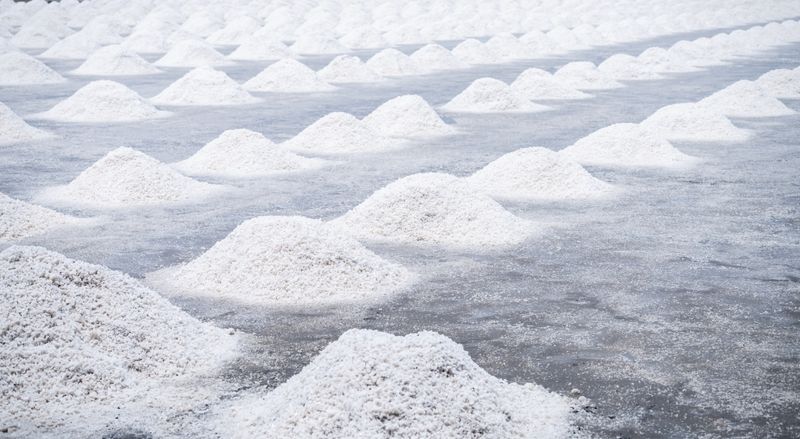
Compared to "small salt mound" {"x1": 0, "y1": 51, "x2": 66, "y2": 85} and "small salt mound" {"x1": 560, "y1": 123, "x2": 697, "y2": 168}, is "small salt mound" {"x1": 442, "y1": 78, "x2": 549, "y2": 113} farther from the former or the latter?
"small salt mound" {"x1": 0, "y1": 51, "x2": 66, "y2": 85}

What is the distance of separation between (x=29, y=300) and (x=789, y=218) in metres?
5.67

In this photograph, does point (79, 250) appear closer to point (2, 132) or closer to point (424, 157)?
point (424, 157)

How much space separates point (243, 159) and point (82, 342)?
5811 mm

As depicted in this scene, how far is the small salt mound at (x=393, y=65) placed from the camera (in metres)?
20.5

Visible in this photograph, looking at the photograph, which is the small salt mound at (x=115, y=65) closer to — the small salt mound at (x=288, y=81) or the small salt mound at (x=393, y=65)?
the small salt mound at (x=288, y=81)

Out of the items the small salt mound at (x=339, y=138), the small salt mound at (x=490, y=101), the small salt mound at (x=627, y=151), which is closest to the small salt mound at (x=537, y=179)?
the small salt mound at (x=627, y=151)

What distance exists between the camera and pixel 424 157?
1072 cm

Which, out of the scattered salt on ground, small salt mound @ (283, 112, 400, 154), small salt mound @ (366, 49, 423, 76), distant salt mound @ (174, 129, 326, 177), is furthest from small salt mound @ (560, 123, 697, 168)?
small salt mound @ (366, 49, 423, 76)

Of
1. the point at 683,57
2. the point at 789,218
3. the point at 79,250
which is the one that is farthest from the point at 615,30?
the point at 79,250

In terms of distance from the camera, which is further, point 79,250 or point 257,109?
point 257,109

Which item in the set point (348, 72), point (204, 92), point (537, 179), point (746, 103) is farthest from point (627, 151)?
point (348, 72)

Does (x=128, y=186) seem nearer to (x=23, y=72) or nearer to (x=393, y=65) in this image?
(x=23, y=72)

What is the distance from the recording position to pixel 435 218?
278 inches

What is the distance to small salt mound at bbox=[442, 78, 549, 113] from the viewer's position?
584 inches
